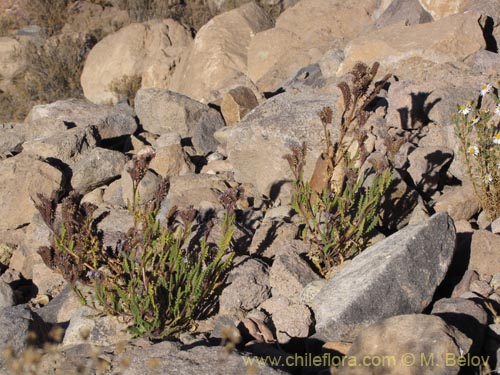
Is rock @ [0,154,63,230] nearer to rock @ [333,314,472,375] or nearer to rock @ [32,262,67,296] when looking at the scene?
rock @ [32,262,67,296]

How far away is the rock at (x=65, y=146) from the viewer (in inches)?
231

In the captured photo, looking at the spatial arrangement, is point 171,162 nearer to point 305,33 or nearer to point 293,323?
point 293,323

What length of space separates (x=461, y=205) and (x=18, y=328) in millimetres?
3293

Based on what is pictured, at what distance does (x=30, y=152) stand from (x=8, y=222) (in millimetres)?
879

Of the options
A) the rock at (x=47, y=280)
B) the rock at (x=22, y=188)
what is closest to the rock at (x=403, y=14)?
the rock at (x=22, y=188)

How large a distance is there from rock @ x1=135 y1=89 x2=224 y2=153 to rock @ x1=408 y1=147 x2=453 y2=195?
2.27 m

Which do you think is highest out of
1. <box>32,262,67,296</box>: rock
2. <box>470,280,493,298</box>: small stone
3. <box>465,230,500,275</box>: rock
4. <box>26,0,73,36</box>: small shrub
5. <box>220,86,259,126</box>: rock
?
<box>26,0,73,36</box>: small shrub

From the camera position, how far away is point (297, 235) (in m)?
4.32

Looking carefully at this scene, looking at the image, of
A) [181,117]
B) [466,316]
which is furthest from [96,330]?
[181,117]

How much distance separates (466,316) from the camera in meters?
3.06

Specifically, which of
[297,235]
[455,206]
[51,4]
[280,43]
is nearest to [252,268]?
[297,235]

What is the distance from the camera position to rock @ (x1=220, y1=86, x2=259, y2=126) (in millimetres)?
6504

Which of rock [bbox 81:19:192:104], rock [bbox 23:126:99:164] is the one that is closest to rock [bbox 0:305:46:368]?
rock [bbox 23:126:99:164]

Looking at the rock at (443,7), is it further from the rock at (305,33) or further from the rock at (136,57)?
the rock at (136,57)
